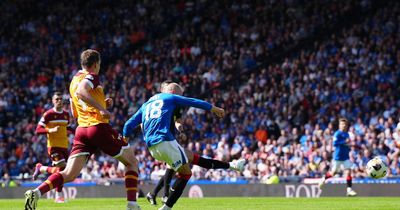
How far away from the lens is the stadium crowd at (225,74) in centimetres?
2880

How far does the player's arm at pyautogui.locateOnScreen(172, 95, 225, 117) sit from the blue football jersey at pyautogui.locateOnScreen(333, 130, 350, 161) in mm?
12239

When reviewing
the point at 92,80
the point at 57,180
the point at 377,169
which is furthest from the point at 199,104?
the point at 377,169

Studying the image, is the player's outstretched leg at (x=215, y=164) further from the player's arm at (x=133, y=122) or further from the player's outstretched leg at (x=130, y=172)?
the player's outstretched leg at (x=130, y=172)

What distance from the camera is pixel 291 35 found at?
34.6 m

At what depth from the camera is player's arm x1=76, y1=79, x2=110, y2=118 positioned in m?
12.9

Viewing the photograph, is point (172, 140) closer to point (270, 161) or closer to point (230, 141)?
point (270, 161)

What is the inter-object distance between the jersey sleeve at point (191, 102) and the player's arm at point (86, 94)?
45.0 inches

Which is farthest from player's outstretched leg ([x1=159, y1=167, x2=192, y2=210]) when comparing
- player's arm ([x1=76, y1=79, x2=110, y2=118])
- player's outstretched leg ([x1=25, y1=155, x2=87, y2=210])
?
player's arm ([x1=76, y1=79, x2=110, y2=118])

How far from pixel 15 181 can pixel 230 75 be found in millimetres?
8963

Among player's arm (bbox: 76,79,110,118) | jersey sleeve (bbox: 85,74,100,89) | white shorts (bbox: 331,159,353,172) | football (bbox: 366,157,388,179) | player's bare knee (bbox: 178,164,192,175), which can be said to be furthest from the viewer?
white shorts (bbox: 331,159,353,172)

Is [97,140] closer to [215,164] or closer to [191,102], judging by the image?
[191,102]

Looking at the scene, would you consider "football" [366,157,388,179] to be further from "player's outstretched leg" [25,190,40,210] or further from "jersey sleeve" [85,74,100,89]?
"player's outstretched leg" [25,190,40,210]

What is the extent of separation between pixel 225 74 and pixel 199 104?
21.3 meters

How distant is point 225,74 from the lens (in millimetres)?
34125
